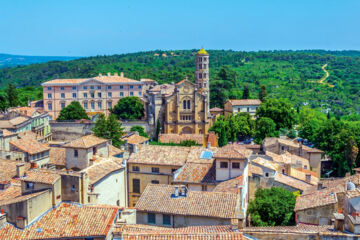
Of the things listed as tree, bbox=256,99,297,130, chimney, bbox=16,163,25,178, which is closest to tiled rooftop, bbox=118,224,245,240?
chimney, bbox=16,163,25,178

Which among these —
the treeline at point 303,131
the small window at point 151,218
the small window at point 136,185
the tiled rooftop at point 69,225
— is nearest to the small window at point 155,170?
the small window at point 136,185

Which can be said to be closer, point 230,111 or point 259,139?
point 259,139

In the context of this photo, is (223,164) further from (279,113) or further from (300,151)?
(279,113)

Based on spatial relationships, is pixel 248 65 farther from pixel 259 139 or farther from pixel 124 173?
pixel 124 173

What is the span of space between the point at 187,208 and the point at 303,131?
5059 centimetres

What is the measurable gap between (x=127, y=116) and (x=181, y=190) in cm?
5885

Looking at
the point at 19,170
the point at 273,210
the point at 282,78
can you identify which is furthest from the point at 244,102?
the point at 282,78

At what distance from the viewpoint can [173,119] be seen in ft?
260

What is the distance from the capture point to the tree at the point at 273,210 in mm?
29312

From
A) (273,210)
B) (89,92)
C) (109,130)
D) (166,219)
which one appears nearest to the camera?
(166,219)

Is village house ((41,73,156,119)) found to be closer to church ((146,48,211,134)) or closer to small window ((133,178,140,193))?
church ((146,48,211,134))

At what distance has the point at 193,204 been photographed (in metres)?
25.5

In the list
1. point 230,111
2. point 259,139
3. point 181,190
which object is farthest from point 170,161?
point 230,111

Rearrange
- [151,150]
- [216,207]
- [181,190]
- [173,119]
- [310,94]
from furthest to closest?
[310,94] < [173,119] < [151,150] < [181,190] < [216,207]
